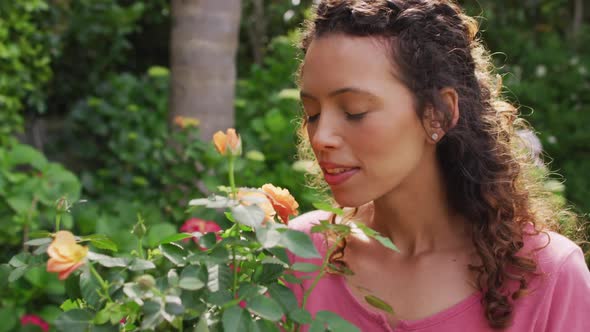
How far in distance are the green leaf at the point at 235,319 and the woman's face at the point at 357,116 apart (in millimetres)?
440

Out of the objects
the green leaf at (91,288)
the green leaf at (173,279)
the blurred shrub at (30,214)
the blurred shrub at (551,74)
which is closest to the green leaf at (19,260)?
the green leaf at (91,288)

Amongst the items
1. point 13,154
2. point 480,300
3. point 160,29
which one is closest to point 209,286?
point 480,300

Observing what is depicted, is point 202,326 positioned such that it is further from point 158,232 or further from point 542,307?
point 158,232

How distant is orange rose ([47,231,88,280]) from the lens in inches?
39.1

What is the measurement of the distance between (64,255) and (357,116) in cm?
62

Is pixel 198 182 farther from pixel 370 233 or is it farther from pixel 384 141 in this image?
pixel 370 233

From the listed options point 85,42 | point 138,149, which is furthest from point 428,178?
point 85,42

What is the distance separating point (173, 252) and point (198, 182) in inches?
73.5

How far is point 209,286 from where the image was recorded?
1.08 metres

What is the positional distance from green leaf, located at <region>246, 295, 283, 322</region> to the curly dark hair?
59 centimetres

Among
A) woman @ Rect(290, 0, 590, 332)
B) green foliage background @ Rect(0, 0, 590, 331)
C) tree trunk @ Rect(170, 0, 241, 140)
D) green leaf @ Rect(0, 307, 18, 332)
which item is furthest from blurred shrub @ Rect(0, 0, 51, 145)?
woman @ Rect(290, 0, 590, 332)

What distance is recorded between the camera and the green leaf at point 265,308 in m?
1.03

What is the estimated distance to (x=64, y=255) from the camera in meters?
1.00

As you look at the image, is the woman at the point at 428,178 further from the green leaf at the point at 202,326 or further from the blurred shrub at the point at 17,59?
the blurred shrub at the point at 17,59
